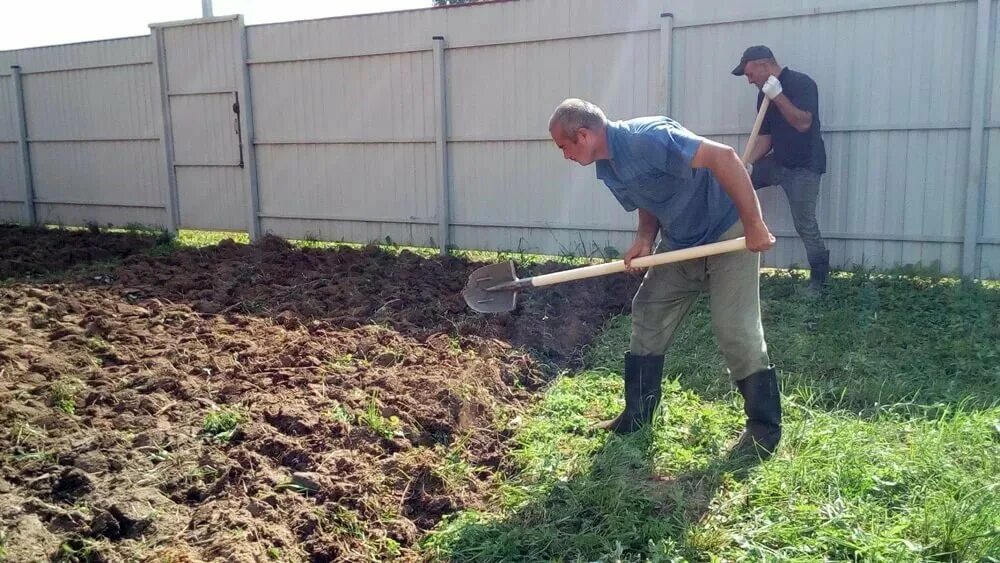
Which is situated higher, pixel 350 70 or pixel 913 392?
pixel 350 70

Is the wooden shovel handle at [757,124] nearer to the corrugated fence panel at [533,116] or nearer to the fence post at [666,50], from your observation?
the fence post at [666,50]

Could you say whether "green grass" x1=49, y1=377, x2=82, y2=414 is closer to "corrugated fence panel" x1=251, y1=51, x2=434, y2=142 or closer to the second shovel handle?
the second shovel handle

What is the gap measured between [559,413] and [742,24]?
4222 mm

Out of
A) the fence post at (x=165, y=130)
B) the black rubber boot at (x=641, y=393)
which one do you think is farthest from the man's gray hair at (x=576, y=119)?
the fence post at (x=165, y=130)

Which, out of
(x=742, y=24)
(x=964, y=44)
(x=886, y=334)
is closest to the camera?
(x=886, y=334)

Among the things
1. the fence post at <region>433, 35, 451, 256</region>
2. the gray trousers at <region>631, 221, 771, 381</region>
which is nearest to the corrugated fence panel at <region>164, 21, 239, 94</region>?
the fence post at <region>433, 35, 451, 256</region>

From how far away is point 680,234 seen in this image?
12.2 feet

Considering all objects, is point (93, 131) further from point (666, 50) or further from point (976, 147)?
point (976, 147)

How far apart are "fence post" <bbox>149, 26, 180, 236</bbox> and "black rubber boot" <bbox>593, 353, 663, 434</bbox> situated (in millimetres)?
7908

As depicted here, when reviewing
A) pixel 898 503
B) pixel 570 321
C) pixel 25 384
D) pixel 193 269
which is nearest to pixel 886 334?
pixel 570 321

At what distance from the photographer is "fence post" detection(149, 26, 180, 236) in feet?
32.6

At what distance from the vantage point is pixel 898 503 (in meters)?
3.08

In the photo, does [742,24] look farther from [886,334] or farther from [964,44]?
[886,334]

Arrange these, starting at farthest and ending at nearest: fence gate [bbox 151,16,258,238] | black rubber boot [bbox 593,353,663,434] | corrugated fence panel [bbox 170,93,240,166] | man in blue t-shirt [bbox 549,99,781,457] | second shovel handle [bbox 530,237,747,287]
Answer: corrugated fence panel [bbox 170,93,240,166] → fence gate [bbox 151,16,258,238] → black rubber boot [bbox 593,353,663,434] → second shovel handle [bbox 530,237,747,287] → man in blue t-shirt [bbox 549,99,781,457]
